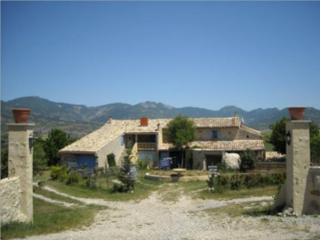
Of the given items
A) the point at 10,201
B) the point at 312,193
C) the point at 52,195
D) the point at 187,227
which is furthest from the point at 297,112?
the point at 52,195

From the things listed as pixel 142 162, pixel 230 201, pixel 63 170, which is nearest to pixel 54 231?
pixel 230 201

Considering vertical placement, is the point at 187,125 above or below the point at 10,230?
above

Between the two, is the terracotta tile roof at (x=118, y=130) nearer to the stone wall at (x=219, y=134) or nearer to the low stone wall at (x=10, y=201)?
the stone wall at (x=219, y=134)

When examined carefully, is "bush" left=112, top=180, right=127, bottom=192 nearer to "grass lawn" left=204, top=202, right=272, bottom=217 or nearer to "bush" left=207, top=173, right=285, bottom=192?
"bush" left=207, top=173, right=285, bottom=192

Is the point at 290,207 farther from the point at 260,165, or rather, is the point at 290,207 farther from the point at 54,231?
the point at 260,165

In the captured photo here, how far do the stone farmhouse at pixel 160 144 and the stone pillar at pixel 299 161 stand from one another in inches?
1094

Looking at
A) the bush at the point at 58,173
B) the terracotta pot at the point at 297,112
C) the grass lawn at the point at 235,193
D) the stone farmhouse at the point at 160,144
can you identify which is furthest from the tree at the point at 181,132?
the terracotta pot at the point at 297,112

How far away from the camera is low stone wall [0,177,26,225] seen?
1417 centimetres

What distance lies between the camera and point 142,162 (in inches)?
1826

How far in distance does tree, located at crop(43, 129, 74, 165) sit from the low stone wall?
33897mm

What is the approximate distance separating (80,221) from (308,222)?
8.77m

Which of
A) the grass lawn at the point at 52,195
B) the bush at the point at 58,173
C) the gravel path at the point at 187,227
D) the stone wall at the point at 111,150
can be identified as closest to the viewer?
the gravel path at the point at 187,227

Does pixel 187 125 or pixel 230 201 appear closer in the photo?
pixel 230 201

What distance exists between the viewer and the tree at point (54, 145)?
48.6 m
